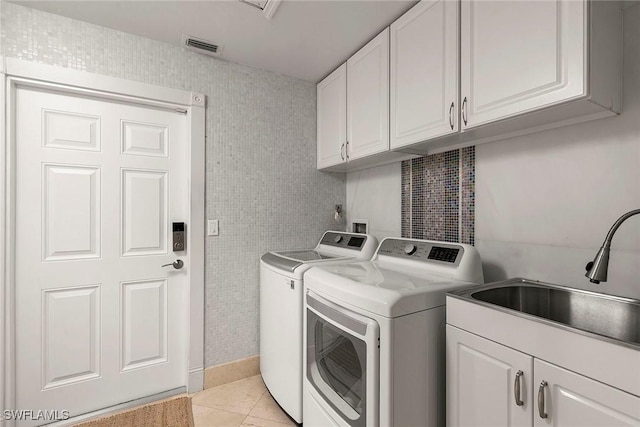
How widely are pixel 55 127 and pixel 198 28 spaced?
104 cm

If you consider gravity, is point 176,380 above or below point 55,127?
below

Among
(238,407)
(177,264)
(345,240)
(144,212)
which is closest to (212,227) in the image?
(177,264)

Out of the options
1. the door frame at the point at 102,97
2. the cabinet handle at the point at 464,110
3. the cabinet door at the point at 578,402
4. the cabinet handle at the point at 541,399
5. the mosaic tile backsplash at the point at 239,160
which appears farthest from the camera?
the mosaic tile backsplash at the point at 239,160

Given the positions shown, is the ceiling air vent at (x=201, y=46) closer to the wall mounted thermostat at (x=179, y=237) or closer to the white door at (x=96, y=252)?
the white door at (x=96, y=252)

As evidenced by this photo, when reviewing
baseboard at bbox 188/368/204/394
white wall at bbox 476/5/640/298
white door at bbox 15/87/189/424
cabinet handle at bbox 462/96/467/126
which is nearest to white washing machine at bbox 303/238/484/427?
white wall at bbox 476/5/640/298

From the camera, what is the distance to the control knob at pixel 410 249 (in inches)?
67.6

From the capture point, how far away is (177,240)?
2.09 meters

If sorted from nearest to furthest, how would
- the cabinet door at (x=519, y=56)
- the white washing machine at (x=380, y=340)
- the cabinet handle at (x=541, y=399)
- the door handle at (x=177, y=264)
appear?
the cabinet handle at (x=541, y=399), the cabinet door at (x=519, y=56), the white washing machine at (x=380, y=340), the door handle at (x=177, y=264)

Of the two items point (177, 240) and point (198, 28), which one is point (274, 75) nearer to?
point (198, 28)


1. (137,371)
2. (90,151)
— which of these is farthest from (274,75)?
(137,371)

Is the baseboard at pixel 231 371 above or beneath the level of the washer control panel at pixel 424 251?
beneath

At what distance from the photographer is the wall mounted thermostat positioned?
2086 mm

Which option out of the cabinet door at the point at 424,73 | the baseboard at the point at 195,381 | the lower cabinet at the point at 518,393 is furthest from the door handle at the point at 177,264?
the lower cabinet at the point at 518,393

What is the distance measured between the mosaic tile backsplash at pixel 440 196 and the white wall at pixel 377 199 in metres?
0.08
